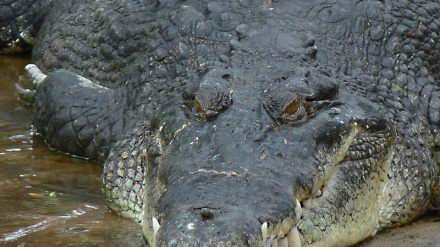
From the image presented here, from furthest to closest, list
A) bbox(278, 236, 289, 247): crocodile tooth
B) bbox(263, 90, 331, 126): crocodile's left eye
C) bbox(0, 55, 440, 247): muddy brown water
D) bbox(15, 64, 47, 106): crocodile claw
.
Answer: bbox(15, 64, 47, 106): crocodile claw
bbox(0, 55, 440, 247): muddy brown water
bbox(263, 90, 331, 126): crocodile's left eye
bbox(278, 236, 289, 247): crocodile tooth

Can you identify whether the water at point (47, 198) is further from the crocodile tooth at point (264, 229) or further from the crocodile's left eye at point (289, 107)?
the crocodile tooth at point (264, 229)

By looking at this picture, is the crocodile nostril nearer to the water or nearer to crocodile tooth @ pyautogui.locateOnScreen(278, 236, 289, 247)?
crocodile tooth @ pyautogui.locateOnScreen(278, 236, 289, 247)

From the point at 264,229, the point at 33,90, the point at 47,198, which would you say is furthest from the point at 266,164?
the point at 33,90

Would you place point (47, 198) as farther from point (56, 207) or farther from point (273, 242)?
point (273, 242)

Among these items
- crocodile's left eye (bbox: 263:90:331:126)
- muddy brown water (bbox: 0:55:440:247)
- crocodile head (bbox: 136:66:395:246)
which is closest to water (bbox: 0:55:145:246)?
muddy brown water (bbox: 0:55:440:247)

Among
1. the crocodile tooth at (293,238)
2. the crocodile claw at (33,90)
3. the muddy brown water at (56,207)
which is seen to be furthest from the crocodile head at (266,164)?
the crocodile claw at (33,90)

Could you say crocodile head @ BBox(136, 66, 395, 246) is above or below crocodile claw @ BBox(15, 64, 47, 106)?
above

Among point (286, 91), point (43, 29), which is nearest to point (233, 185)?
point (286, 91)
